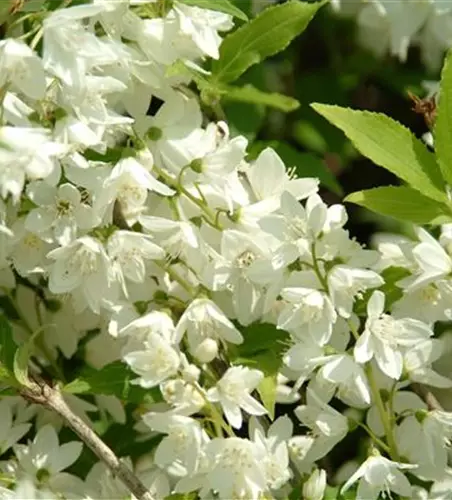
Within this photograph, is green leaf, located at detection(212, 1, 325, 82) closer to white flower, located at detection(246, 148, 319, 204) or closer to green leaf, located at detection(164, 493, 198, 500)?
white flower, located at detection(246, 148, 319, 204)

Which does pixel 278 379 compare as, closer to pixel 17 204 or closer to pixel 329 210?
pixel 329 210

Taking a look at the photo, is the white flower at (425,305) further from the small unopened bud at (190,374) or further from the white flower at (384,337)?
the small unopened bud at (190,374)

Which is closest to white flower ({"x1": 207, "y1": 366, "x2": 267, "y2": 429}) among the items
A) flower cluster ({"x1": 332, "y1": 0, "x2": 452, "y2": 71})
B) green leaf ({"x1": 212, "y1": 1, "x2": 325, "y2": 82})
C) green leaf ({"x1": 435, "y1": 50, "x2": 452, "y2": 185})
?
green leaf ({"x1": 435, "y1": 50, "x2": 452, "y2": 185})

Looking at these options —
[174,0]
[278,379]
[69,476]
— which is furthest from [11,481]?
[174,0]

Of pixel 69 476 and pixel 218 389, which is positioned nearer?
pixel 218 389

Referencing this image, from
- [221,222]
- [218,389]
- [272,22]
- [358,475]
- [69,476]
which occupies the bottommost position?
[69,476]

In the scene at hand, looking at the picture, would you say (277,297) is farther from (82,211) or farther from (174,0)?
(174,0)

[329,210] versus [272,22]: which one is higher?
[272,22]
